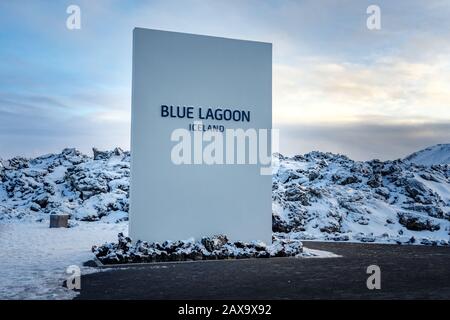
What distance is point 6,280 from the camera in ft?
28.0

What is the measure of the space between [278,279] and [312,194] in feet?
44.5

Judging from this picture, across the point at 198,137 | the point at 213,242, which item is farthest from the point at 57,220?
the point at 213,242

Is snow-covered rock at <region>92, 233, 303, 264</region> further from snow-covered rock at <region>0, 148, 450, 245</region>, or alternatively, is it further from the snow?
snow-covered rock at <region>0, 148, 450, 245</region>

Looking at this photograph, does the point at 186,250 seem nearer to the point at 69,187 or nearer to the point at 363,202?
the point at 363,202

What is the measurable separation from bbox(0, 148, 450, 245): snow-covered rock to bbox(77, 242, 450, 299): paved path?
18.9 feet

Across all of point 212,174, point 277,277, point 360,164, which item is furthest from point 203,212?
point 360,164

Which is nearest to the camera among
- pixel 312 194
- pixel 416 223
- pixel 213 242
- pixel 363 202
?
pixel 213 242

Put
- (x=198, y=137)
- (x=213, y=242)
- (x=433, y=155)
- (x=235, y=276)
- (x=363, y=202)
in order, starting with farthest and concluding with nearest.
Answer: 1. (x=433, y=155)
2. (x=363, y=202)
3. (x=198, y=137)
4. (x=213, y=242)
5. (x=235, y=276)

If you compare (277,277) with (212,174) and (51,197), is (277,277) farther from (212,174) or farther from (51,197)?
(51,197)

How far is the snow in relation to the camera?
7781mm

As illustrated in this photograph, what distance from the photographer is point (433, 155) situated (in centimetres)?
5075

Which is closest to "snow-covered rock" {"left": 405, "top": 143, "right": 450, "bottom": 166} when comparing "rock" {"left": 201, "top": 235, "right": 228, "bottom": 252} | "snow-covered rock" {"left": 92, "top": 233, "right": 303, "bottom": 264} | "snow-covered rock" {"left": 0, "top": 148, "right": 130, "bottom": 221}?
"snow-covered rock" {"left": 0, "top": 148, "right": 130, "bottom": 221}

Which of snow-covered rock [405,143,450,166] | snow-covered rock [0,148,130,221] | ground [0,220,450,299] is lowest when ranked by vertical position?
ground [0,220,450,299]

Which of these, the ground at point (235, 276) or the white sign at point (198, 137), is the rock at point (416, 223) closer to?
the ground at point (235, 276)
